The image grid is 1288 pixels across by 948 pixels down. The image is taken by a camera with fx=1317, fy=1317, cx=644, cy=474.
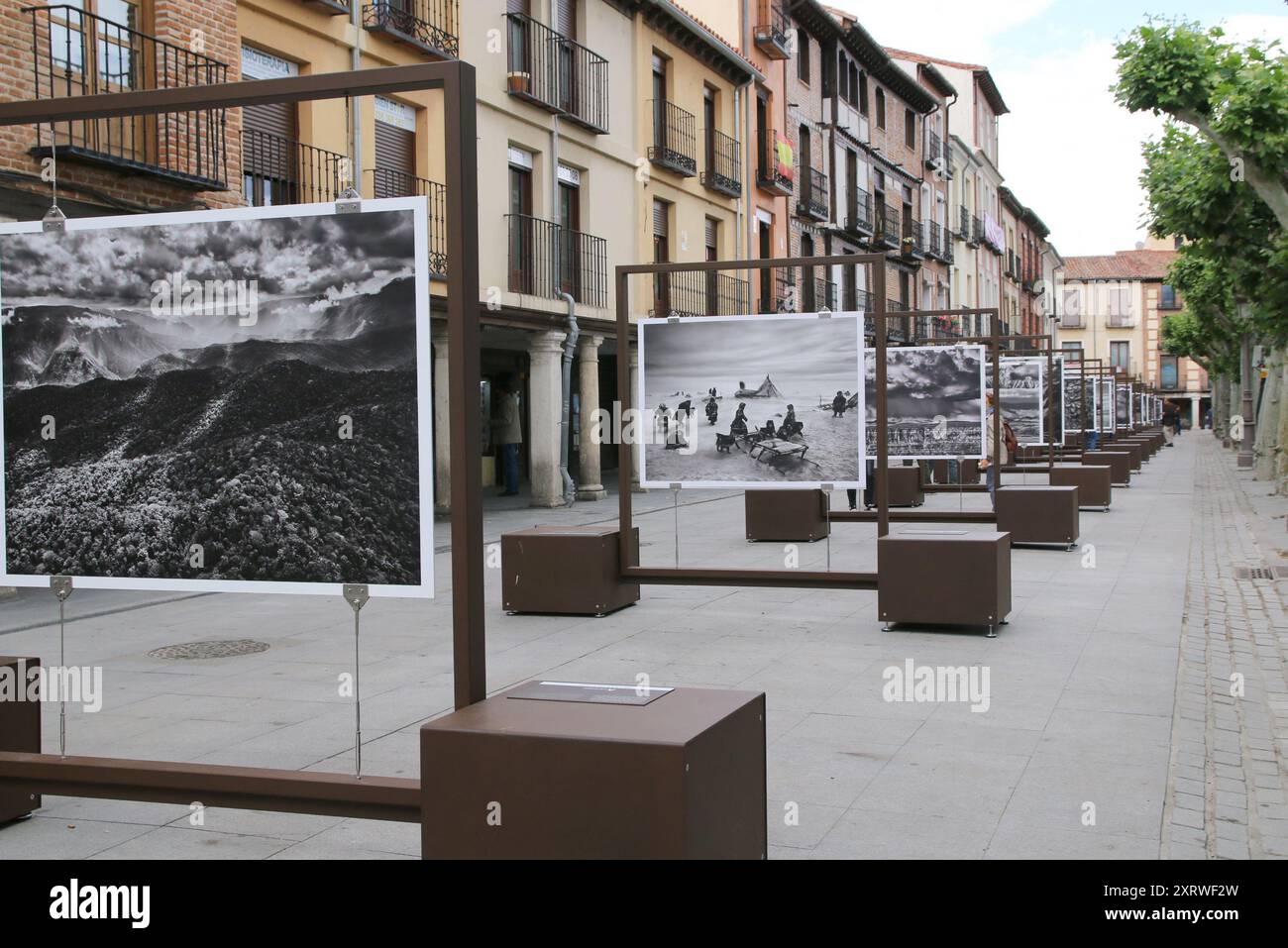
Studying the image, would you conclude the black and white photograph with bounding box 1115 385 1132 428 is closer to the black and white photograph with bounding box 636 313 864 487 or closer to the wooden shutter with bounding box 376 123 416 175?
the wooden shutter with bounding box 376 123 416 175

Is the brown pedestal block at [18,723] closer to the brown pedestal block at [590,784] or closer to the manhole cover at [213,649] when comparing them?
the brown pedestal block at [590,784]

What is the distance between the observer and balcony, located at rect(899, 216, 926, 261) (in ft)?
140

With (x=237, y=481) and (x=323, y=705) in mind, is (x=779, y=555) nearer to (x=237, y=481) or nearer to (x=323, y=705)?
(x=323, y=705)

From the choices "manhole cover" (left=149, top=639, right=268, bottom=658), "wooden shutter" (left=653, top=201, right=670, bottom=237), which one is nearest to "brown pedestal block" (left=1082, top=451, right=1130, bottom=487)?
"wooden shutter" (left=653, top=201, right=670, bottom=237)

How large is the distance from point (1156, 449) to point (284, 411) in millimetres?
45542

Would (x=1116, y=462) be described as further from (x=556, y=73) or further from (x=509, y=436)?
(x=556, y=73)

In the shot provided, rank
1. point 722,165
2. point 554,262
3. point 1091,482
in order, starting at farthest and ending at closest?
point 722,165, point 554,262, point 1091,482

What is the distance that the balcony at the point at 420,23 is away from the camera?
54.5ft

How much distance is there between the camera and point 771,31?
31.0m

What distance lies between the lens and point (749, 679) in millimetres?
7035

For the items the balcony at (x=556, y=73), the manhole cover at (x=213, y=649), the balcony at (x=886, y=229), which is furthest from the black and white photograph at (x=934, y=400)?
the balcony at (x=886, y=229)

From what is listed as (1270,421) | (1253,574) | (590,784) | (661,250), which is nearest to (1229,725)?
(590,784)

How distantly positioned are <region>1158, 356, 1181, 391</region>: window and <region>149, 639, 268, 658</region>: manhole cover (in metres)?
95.2

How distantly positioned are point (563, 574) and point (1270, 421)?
77.2ft
